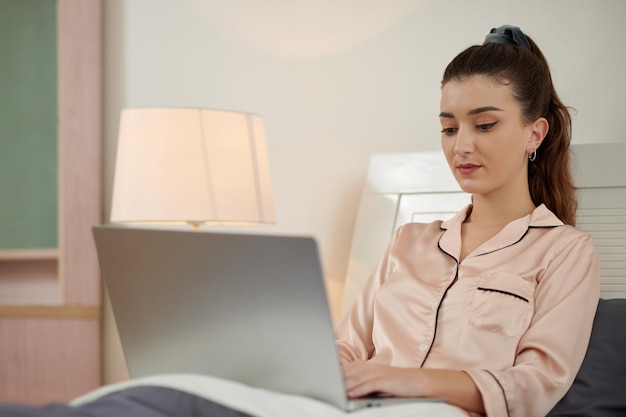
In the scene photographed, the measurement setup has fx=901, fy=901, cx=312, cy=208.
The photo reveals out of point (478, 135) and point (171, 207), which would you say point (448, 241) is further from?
point (171, 207)

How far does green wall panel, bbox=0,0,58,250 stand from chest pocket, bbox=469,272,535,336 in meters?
2.02

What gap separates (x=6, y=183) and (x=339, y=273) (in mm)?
1352

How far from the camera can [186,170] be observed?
2467 mm

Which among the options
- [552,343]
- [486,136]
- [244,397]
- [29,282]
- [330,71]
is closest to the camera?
[244,397]

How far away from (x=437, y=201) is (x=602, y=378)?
944 millimetres

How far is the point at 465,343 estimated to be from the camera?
1.69 m

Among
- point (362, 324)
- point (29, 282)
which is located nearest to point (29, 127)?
point (29, 282)

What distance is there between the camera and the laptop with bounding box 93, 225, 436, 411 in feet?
3.82

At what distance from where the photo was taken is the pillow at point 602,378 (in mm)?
1581

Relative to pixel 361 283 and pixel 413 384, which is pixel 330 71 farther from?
pixel 413 384

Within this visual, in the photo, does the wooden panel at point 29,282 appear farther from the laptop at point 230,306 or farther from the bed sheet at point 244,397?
the bed sheet at point 244,397

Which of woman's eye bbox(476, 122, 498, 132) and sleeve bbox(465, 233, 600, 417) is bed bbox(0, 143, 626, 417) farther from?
woman's eye bbox(476, 122, 498, 132)

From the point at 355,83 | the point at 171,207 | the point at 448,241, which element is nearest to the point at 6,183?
the point at 171,207

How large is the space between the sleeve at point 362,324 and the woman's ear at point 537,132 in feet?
1.23
